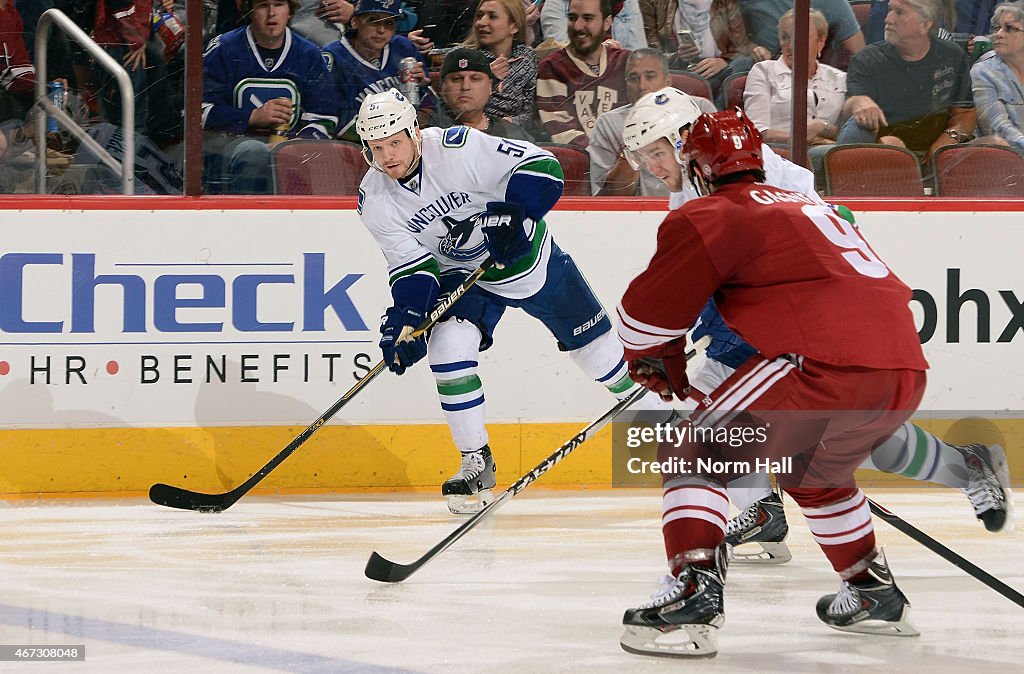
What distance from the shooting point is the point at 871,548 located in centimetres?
246

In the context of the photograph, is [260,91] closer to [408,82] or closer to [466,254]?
[408,82]

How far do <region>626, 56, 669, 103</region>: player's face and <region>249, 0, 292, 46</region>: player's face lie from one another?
3.49ft

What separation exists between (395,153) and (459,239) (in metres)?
0.33

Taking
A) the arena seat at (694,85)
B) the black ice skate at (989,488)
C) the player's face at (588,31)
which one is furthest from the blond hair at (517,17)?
the black ice skate at (989,488)

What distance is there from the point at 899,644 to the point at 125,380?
246 centimetres

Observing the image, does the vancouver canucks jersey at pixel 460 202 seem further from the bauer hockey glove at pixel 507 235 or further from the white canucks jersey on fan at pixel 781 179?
the white canucks jersey on fan at pixel 781 179

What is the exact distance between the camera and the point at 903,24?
4.30m

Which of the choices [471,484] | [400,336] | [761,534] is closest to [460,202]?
[400,336]

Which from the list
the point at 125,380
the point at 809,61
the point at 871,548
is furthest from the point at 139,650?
the point at 809,61

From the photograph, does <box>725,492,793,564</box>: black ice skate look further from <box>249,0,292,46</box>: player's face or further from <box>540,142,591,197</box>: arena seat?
<box>249,0,292,46</box>: player's face

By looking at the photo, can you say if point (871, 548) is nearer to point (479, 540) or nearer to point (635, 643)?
point (635, 643)

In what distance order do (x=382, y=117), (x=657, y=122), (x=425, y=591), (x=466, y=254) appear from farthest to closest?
1. (x=466, y=254)
2. (x=382, y=117)
3. (x=657, y=122)
4. (x=425, y=591)

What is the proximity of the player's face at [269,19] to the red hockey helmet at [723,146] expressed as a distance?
6.90ft

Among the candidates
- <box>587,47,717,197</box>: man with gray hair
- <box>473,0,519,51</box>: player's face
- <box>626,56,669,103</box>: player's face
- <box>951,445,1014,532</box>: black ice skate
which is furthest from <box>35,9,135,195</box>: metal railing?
<box>951,445,1014,532</box>: black ice skate
